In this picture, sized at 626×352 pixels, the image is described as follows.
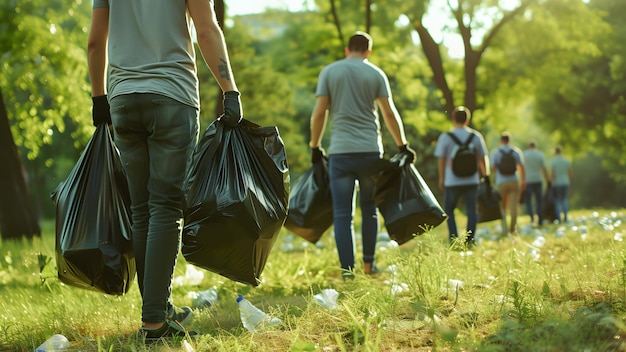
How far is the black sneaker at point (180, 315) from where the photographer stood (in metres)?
3.22

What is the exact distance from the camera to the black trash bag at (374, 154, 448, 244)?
4816 millimetres

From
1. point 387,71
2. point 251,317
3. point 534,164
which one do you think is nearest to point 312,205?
point 251,317

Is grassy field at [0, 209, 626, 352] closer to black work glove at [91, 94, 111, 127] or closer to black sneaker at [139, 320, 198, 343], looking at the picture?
black sneaker at [139, 320, 198, 343]

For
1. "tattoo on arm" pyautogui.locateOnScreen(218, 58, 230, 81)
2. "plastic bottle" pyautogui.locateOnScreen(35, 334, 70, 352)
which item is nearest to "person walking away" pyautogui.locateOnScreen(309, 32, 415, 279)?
"tattoo on arm" pyautogui.locateOnScreen(218, 58, 230, 81)

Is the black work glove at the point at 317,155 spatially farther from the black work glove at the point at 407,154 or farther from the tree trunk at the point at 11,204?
the tree trunk at the point at 11,204

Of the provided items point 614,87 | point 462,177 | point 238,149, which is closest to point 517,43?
point 614,87

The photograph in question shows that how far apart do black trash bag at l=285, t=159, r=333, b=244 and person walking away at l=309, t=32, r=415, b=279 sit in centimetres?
24

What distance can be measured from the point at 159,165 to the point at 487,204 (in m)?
5.66

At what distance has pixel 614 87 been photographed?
2528cm

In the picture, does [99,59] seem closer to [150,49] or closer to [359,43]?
[150,49]

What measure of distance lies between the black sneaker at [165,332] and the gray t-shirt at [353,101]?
2.23 meters

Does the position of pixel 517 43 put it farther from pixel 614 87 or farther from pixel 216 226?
pixel 216 226

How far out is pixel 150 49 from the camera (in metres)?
2.99

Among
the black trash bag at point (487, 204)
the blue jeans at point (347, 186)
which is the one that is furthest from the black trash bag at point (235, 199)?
the black trash bag at point (487, 204)
